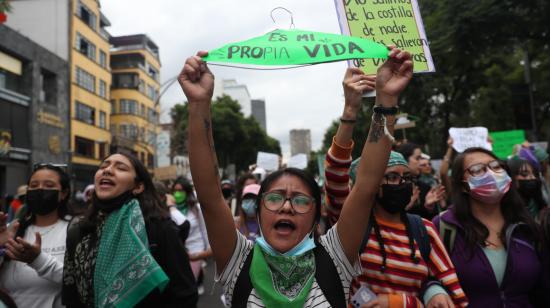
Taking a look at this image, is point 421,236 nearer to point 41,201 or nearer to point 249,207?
point 41,201

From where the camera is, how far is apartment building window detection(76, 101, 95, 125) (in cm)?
2962

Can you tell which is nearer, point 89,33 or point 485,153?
point 485,153

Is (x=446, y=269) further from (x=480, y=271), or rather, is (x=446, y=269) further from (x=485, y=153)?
(x=485, y=153)

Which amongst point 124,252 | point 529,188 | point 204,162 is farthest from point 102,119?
point 204,162

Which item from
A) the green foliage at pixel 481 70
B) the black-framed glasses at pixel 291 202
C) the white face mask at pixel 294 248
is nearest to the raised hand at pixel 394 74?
the black-framed glasses at pixel 291 202

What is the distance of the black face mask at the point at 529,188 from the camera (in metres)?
3.60

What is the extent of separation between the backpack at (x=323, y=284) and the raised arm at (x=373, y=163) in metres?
0.11

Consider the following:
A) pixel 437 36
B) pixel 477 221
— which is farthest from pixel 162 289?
pixel 437 36

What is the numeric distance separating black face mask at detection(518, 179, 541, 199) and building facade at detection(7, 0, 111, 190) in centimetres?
2600

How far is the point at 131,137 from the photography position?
37.8m

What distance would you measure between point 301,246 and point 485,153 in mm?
Answer: 1695

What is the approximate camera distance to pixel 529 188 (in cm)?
361

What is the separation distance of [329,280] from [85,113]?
31954mm

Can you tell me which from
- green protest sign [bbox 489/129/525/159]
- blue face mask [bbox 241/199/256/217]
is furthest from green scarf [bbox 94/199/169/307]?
green protest sign [bbox 489/129/525/159]
